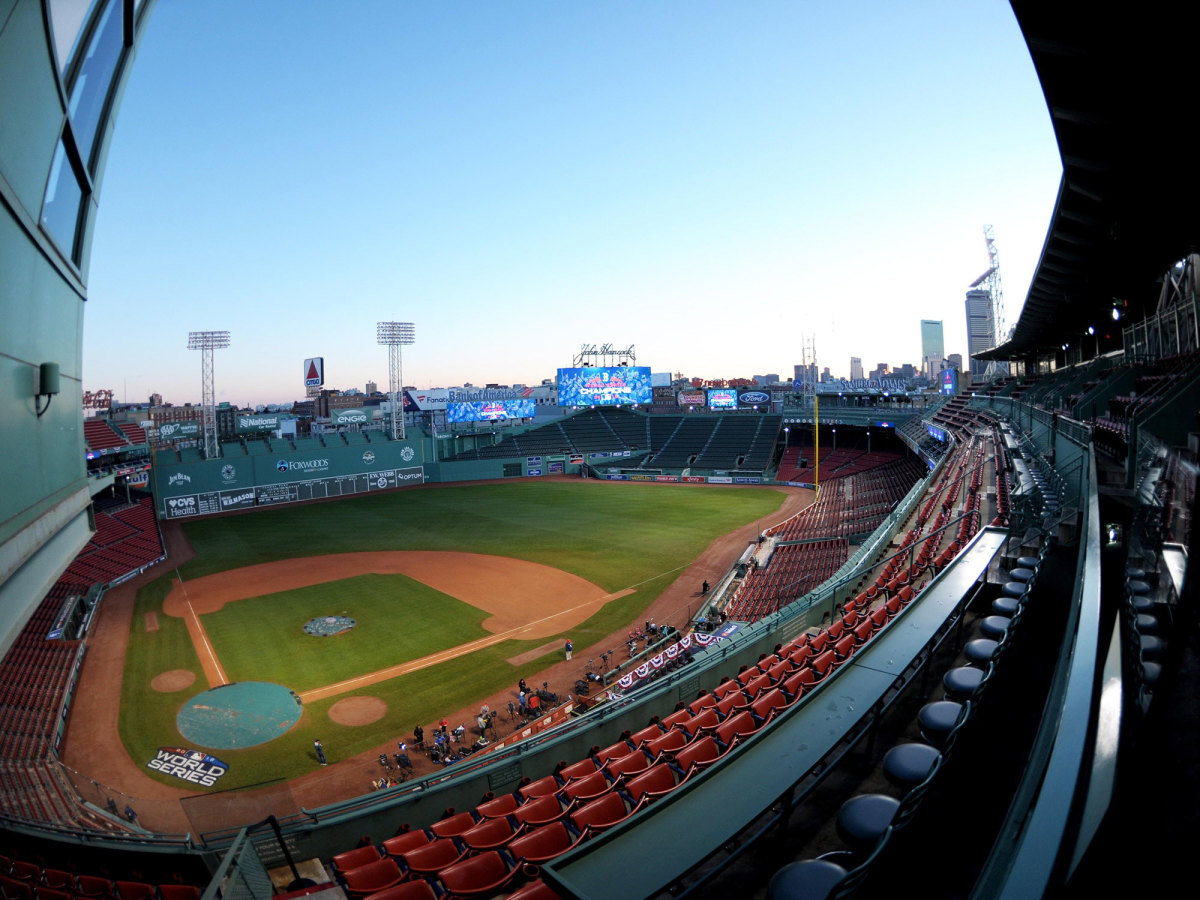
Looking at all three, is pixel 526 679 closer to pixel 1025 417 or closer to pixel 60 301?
pixel 60 301

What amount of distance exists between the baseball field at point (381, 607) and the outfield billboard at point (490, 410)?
2149cm

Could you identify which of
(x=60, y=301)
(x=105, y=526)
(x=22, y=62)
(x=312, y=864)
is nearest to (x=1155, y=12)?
(x=22, y=62)

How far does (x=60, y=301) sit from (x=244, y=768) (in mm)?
12662

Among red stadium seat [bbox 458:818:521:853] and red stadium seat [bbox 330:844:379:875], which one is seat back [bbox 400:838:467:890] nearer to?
red stadium seat [bbox 458:818:521:853]

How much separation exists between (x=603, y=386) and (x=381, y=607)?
49706mm

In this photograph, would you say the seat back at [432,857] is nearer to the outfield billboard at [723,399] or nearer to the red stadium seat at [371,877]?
the red stadium seat at [371,877]

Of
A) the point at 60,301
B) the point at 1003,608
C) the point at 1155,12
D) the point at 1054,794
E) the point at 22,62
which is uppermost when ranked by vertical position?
the point at 1155,12

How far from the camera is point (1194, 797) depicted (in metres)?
1.68

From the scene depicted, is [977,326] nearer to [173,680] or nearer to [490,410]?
[490,410]

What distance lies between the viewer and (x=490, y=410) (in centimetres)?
6819

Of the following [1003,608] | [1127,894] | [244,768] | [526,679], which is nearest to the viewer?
[1127,894]

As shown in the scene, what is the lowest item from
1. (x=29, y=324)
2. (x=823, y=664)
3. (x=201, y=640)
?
(x=201, y=640)

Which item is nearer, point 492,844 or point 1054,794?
point 1054,794

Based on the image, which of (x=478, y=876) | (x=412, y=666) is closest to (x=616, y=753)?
(x=478, y=876)
